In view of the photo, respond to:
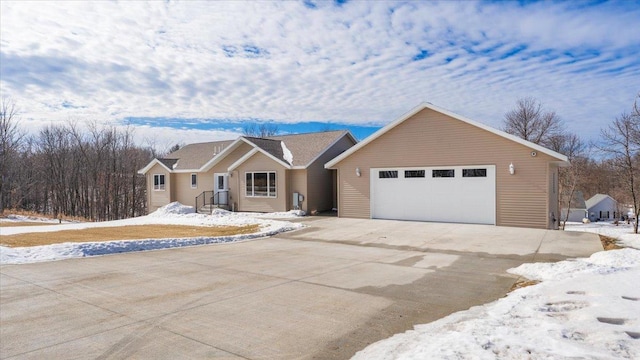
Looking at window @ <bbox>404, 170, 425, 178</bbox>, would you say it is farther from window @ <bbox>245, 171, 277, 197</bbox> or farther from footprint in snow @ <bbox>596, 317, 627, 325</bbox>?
footprint in snow @ <bbox>596, 317, 627, 325</bbox>

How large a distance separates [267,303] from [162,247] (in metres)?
7.26

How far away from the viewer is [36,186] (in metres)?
43.5

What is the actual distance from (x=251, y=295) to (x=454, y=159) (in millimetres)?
12386

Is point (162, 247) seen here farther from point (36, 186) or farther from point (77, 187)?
point (36, 186)

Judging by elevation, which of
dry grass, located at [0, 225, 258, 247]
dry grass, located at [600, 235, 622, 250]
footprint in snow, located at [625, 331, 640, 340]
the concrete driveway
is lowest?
dry grass, located at [0, 225, 258, 247]

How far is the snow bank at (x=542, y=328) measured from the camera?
13.0 ft

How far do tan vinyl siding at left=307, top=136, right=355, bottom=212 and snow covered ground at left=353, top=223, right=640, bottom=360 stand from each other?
54.0 feet

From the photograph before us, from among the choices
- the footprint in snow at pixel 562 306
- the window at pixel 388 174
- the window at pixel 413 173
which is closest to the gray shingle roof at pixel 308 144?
the window at pixel 388 174

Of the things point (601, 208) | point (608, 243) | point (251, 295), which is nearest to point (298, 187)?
point (608, 243)

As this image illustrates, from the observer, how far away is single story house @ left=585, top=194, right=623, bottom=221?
54469 millimetres

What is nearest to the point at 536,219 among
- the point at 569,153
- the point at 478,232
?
the point at 478,232

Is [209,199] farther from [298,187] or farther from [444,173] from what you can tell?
[444,173]

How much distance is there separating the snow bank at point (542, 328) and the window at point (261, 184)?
1794cm

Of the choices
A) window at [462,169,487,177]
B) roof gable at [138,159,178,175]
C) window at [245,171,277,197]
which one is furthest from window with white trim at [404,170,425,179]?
roof gable at [138,159,178,175]
